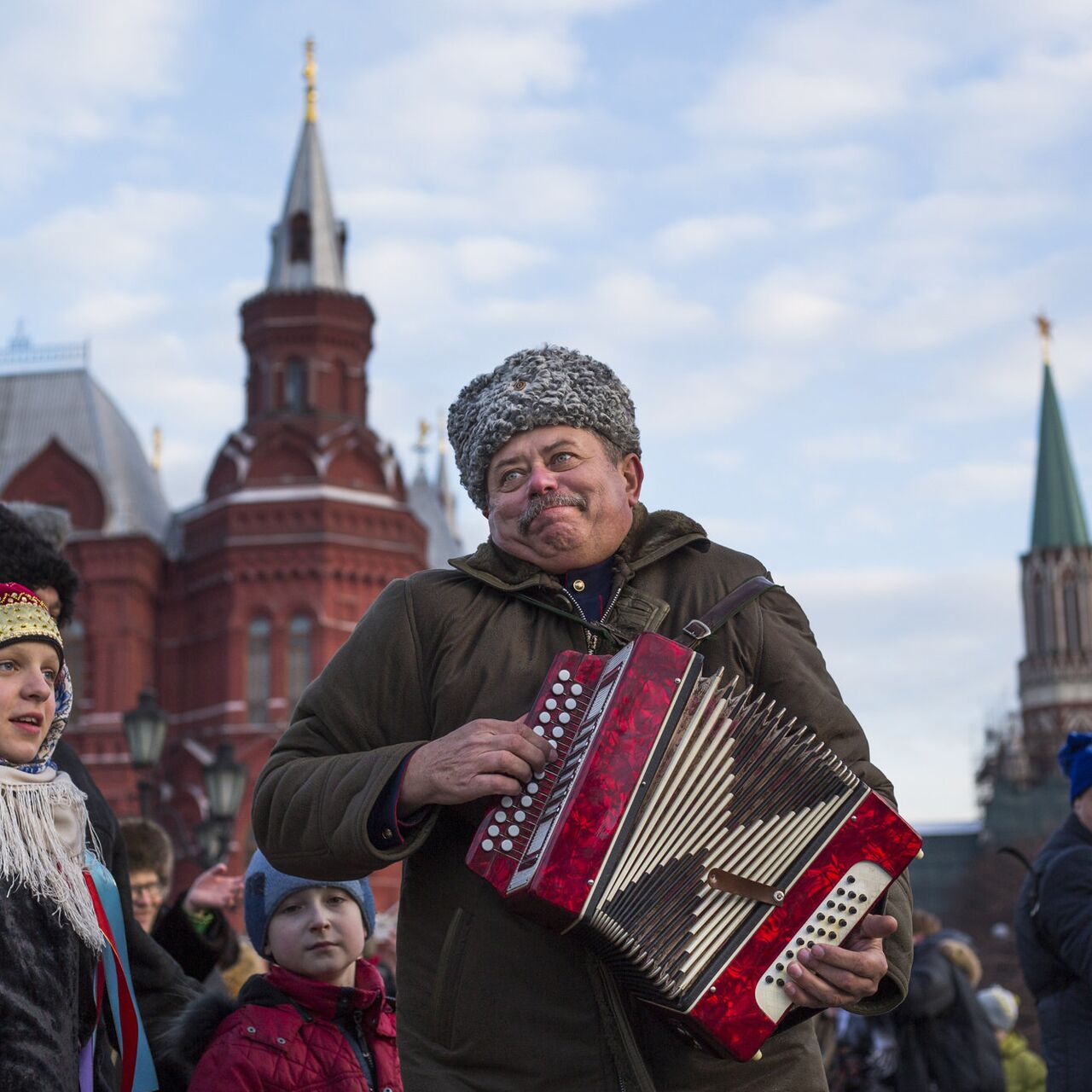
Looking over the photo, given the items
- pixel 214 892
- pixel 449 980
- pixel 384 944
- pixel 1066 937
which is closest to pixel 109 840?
pixel 214 892

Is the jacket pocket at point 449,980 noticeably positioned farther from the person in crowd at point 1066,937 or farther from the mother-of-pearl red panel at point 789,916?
the person in crowd at point 1066,937

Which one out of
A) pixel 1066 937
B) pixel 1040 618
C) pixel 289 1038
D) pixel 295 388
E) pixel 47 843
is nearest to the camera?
pixel 47 843

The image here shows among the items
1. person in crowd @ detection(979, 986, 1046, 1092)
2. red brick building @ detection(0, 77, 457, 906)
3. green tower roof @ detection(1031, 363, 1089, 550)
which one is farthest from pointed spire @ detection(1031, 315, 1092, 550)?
person in crowd @ detection(979, 986, 1046, 1092)

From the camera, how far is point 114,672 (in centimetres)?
4041

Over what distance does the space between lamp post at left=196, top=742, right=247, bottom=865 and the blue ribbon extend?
439 inches

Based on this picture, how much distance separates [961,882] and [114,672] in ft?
127

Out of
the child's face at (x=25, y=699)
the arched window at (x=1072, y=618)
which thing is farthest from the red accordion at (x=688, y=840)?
the arched window at (x=1072, y=618)

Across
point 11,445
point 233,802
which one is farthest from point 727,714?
point 11,445

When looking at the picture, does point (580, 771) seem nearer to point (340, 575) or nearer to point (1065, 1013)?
point (1065, 1013)

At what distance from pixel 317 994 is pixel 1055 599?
77372 millimetres

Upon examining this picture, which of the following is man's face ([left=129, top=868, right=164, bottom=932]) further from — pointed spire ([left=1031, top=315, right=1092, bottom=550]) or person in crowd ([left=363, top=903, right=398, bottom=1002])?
pointed spire ([left=1031, top=315, right=1092, bottom=550])

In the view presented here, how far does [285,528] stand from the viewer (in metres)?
40.3

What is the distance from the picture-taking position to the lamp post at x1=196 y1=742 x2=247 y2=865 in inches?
598

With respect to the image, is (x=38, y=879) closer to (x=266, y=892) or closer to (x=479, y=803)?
(x=479, y=803)
